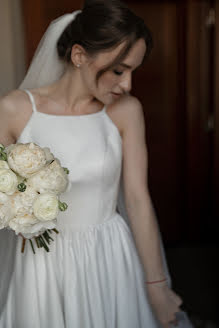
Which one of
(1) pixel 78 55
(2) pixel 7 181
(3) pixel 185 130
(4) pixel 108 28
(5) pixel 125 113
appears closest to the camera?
(2) pixel 7 181

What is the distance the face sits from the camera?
1623 mm

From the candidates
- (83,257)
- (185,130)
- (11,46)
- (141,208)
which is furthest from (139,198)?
(185,130)

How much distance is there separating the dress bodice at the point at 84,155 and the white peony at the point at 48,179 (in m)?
0.33

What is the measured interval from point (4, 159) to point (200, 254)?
302 centimetres

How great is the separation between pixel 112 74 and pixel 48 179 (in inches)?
20.8

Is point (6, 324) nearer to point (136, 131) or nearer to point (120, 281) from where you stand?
point (120, 281)

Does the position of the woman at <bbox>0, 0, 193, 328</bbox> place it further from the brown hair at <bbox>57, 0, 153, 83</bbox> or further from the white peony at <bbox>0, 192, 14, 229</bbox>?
the white peony at <bbox>0, 192, 14, 229</bbox>

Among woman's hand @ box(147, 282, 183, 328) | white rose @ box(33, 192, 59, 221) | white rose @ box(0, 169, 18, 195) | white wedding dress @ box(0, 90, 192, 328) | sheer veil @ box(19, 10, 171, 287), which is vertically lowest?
woman's hand @ box(147, 282, 183, 328)

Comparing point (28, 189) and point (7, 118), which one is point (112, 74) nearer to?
point (7, 118)

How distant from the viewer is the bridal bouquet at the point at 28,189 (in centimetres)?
130

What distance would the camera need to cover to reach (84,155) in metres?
1.74

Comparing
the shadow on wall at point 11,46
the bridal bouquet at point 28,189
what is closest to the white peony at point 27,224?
the bridal bouquet at point 28,189

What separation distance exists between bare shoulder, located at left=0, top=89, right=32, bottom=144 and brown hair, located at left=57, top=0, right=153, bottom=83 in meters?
0.29

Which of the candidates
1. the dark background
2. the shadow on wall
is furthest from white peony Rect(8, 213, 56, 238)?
the dark background
